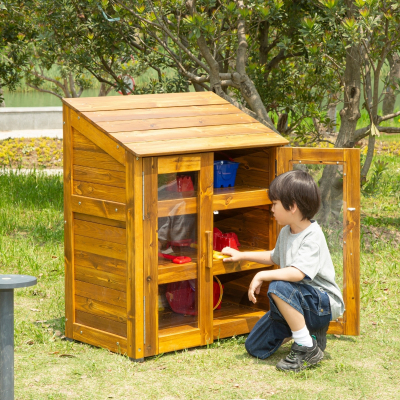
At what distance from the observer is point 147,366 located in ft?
12.6

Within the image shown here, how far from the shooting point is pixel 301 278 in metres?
3.73

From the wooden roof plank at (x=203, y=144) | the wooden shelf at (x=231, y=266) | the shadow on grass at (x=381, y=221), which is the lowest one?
the shadow on grass at (x=381, y=221)

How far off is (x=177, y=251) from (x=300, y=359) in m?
0.99

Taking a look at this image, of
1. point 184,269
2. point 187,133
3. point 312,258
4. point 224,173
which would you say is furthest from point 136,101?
point 312,258

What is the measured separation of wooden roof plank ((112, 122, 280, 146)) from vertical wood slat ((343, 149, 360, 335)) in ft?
1.97

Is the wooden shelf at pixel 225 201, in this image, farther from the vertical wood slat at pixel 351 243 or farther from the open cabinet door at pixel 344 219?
the vertical wood slat at pixel 351 243

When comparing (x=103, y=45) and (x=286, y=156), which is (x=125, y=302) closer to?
(x=286, y=156)

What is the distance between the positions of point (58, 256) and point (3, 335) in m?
3.41

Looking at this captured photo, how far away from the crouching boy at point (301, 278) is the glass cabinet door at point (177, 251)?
413 mm

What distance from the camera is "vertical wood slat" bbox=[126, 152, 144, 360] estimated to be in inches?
146

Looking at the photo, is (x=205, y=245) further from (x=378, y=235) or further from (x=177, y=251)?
(x=378, y=235)

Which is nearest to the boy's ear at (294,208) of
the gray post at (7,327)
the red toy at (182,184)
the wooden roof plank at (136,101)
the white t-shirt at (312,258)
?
the white t-shirt at (312,258)

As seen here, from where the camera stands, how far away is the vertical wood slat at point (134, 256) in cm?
372

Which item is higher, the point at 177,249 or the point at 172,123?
the point at 172,123
